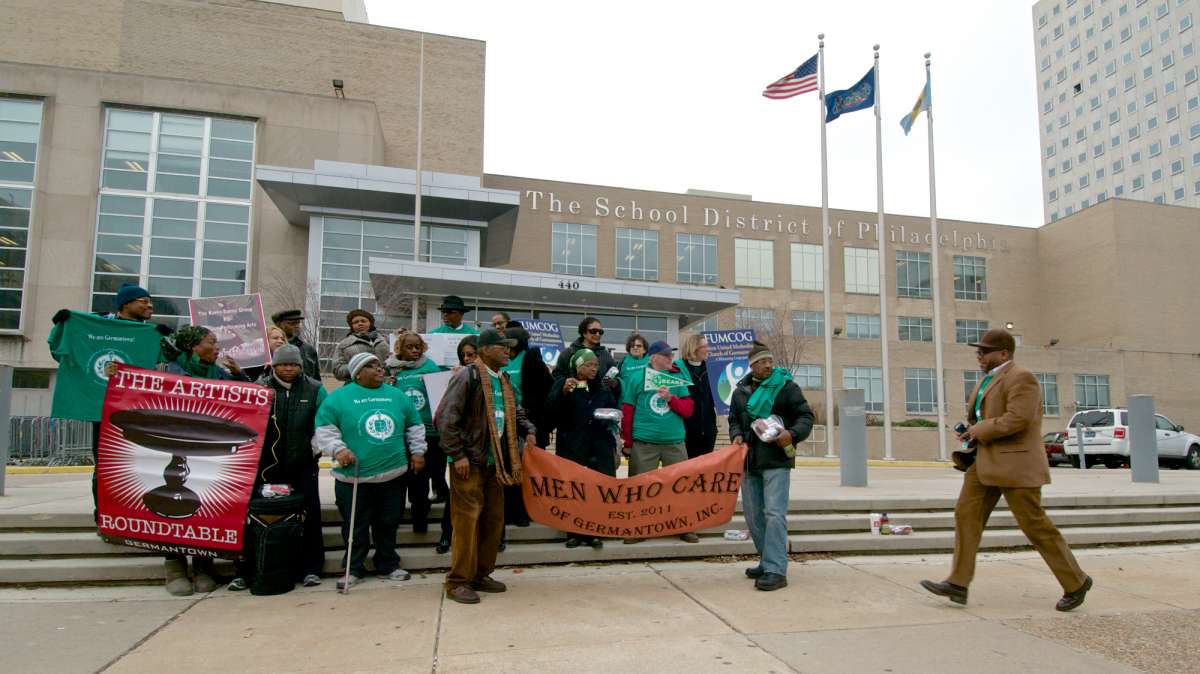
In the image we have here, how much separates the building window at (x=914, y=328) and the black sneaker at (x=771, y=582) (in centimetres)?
5341

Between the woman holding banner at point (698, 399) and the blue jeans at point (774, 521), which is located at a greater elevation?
the woman holding banner at point (698, 399)

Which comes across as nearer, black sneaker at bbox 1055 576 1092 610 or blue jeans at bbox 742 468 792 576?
black sneaker at bbox 1055 576 1092 610

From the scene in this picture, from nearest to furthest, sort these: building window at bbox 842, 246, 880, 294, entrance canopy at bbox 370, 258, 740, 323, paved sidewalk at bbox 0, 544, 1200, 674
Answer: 1. paved sidewalk at bbox 0, 544, 1200, 674
2. entrance canopy at bbox 370, 258, 740, 323
3. building window at bbox 842, 246, 880, 294

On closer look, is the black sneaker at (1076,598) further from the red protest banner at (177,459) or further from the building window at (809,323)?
the building window at (809,323)

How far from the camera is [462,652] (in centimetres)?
412

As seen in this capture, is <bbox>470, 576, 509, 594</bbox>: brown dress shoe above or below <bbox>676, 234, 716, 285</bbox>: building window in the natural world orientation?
below

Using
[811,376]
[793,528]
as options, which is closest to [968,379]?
[811,376]

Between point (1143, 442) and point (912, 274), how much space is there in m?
47.4

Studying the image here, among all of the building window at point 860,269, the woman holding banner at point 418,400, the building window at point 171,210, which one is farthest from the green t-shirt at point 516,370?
the building window at point 860,269

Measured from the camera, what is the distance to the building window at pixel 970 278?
5641 cm

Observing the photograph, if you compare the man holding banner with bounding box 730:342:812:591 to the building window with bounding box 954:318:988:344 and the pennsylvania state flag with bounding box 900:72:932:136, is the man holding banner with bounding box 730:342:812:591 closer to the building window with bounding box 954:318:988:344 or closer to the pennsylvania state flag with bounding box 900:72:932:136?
the pennsylvania state flag with bounding box 900:72:932:136

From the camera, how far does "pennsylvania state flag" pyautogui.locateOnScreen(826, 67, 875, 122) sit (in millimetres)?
21062

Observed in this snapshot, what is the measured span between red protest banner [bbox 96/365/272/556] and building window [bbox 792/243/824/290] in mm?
51614

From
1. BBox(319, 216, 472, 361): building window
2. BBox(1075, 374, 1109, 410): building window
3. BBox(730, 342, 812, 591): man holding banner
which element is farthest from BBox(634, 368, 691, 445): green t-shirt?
BBox(1075, 374, 1109, 410): building window
